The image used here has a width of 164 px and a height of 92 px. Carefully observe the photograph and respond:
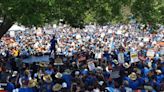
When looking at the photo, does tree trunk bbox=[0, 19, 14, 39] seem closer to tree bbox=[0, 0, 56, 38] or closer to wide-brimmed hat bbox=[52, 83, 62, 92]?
tree bbox=[0, 0, 56, 38]

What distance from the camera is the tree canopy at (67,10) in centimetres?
2039

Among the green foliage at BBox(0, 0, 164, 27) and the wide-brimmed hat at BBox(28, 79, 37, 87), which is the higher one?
the green foliage at BBox(0, 0, 164, 27)

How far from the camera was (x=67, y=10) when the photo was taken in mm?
21891

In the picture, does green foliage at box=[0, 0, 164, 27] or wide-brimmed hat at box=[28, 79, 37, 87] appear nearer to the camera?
green foliage at box=[0, 0, 164, 27]

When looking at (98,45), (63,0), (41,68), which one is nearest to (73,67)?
(41,68)

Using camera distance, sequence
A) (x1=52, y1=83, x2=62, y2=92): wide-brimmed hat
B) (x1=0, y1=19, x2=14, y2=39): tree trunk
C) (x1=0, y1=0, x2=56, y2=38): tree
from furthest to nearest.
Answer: (x1=0, y1=19, x2=14, y2=39): tree trunk, (x1=52, y1=83, x2=62, y2=92): wide-brimmed hat, (x1=0, y1=0, x2=56, y2=38): tree

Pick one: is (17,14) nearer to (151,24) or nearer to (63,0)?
(63,0)

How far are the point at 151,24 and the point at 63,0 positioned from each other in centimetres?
544

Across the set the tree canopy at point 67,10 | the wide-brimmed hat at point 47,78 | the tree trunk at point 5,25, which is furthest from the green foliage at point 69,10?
the wide-brimmed hat at point 47,78

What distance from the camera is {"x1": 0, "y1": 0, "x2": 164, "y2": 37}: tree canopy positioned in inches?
803

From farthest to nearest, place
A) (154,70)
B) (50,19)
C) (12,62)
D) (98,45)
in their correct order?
(98,45), (12,62), (154,70), (50,19)

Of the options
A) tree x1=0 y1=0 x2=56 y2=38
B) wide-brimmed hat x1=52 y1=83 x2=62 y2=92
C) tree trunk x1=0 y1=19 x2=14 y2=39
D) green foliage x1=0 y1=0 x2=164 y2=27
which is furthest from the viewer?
tree trunk x1=0 y1=19 x2=14 y2=39

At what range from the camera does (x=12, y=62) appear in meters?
28.4

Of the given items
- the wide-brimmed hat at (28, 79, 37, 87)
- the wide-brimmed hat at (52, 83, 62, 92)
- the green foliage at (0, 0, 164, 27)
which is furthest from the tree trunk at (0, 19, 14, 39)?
the wide-brimmed hat at (52, 83, 62, 92)
